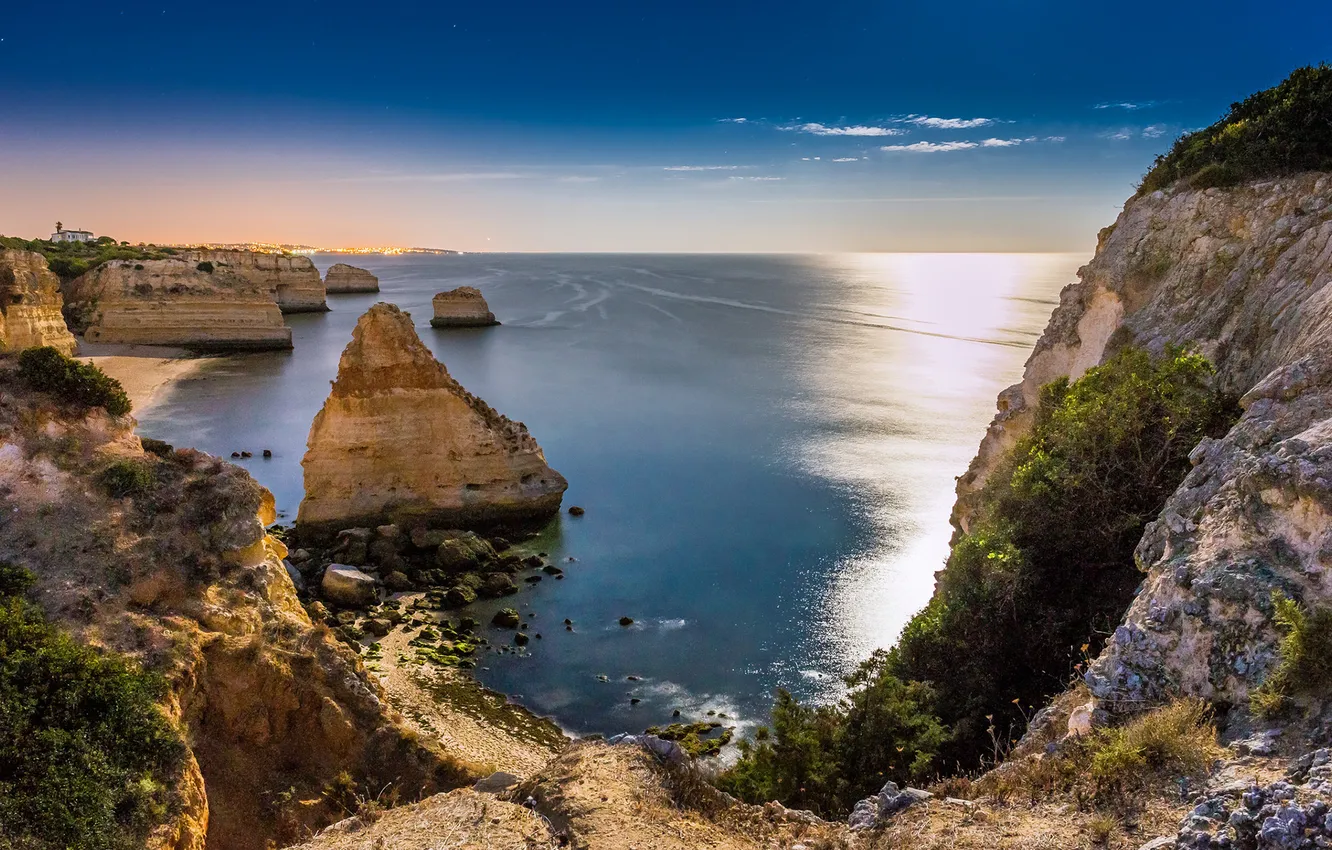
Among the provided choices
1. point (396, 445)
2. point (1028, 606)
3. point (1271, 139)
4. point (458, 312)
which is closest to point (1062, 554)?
point (1028, 606)

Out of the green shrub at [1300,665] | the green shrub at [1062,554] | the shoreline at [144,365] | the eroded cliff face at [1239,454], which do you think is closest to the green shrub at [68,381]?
the green shrub at [1062,554]

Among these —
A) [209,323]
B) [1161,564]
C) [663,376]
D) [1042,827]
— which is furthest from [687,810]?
[209,323]

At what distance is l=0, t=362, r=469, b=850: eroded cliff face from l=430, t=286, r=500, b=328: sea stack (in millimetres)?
88130

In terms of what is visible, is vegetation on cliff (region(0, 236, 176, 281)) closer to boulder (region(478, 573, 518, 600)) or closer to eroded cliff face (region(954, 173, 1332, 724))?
boulder (region(478, 573, 518, 600))

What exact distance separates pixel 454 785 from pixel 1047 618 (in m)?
10.1

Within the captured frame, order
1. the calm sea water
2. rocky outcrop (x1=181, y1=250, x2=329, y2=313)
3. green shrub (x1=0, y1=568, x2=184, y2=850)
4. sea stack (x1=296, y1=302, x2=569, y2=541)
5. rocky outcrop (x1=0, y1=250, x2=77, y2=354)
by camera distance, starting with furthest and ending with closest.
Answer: rocky outcrop (x1=181, y1=250, x2=329, y2=313), rocky outcrop (x1=0, y1=250, x2=77, y2=354), sea stack (x1=296, y1=302, x2=569, y2=541), the calm sea water, green shrub (x1=0, y1=568, x2=184, y2=850)

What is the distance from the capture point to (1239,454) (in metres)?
9.34

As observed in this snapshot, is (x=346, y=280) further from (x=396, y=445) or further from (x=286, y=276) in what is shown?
(x=396, y=445)

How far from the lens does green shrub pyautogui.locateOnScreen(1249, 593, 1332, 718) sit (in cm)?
680

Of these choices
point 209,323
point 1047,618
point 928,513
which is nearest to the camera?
point 1047,618

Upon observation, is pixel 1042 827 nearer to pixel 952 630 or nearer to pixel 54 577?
pixel 952 630

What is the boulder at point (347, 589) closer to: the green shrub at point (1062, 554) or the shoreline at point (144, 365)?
the green shrub at point (1062, 554)

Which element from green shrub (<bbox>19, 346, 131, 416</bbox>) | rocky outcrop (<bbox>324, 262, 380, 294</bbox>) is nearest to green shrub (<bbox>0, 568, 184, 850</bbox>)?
green shrub (<bbox>19, 346, 131, 416</bbox>)

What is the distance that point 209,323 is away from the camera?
73.6m
